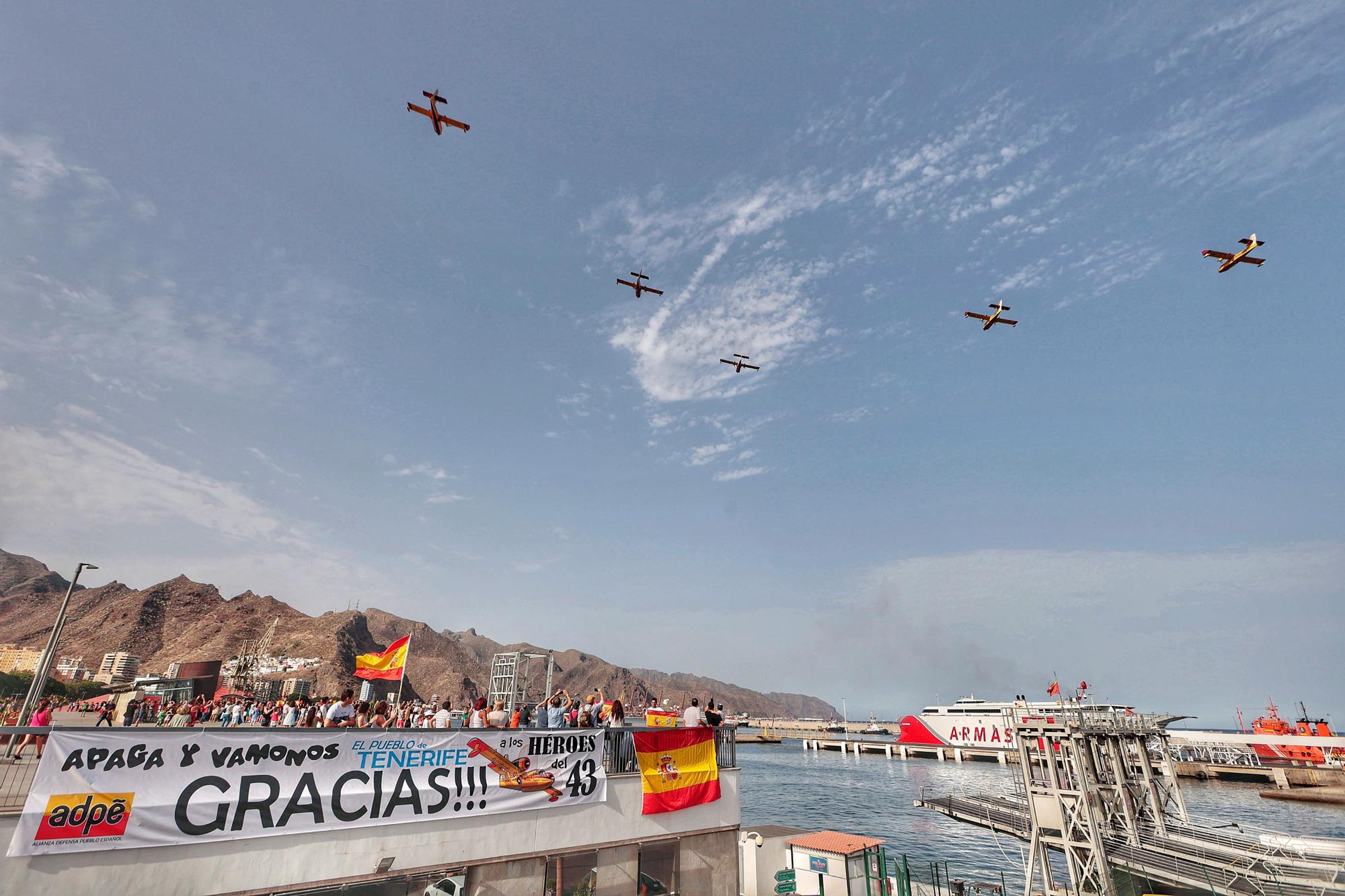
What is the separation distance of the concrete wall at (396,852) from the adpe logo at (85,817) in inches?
12.2

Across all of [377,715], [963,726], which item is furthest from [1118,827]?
[963,726]

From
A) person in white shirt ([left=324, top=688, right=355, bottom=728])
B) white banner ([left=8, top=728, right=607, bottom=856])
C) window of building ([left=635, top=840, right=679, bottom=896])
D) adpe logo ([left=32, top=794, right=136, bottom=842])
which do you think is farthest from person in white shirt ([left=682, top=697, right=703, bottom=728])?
adpe logo ([left=32, top=794, right=136, bottom=842])

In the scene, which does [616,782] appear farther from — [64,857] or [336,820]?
[64,857]

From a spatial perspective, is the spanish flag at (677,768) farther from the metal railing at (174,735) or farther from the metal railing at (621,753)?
the metal railing at (174,735)

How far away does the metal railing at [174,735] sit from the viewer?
32.1ft

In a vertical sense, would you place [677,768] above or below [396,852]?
above

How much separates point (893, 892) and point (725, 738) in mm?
19365

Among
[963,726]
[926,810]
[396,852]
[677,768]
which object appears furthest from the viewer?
[963,726]

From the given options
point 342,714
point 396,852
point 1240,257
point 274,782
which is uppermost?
point 1240,257

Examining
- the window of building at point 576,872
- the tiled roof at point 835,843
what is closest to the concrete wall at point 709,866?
the window of building at point 576,872

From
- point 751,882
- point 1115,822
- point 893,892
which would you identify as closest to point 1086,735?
point 1115,822

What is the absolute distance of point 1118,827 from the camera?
28.6m

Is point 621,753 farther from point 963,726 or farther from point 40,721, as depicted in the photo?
point 963,726

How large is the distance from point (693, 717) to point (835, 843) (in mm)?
12798
